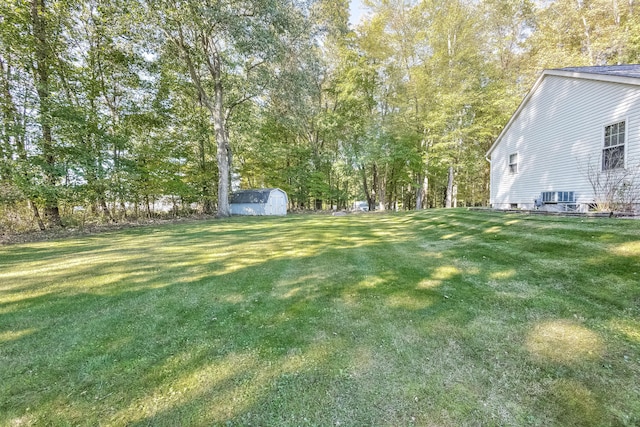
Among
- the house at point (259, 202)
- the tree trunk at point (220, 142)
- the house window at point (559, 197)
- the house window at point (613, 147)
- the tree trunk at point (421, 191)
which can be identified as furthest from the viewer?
the tree trunk at point (421, 191)

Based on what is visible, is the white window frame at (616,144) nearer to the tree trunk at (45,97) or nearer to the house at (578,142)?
the house at (578,142)

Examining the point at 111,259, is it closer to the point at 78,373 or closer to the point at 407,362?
the point at 78,373

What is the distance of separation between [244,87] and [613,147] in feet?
52.1

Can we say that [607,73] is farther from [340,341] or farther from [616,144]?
[340,341]

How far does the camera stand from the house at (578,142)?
6.87 metres

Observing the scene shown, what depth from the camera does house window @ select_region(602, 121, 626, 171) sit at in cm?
721

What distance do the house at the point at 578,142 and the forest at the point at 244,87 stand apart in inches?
192

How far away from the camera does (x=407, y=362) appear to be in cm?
205

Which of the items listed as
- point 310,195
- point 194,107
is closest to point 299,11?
point 194,107

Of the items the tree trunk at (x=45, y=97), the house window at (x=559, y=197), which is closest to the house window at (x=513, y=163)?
the house window at (x=559, y=197)

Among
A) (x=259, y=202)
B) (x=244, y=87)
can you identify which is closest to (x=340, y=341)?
(x=244, y=87)

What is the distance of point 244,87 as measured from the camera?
49.3 feet

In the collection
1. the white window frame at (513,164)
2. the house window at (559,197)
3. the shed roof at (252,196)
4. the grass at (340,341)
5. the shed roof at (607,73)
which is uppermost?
the shed roof at (607,73)

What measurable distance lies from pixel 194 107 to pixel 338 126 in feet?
36.9
